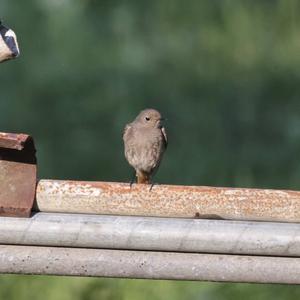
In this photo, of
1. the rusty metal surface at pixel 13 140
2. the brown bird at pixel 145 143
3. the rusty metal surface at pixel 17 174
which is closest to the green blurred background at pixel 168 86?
the brown bird at pixel 145 143

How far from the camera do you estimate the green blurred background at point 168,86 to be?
8.70 m

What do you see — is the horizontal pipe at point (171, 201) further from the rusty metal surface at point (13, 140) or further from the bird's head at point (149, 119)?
the bird's head at point (149, 119)

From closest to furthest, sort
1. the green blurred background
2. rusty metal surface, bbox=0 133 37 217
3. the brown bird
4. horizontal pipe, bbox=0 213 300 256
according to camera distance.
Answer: horizontal pipe, bbox=0 213 300 256
rusty metal surface, bbox=0 133 37 217
the brown bird
the green blurred background

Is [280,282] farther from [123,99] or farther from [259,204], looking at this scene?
[123,99]

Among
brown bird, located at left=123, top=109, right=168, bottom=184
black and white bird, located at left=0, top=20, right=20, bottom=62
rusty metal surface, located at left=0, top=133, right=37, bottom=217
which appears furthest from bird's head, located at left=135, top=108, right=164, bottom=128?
black and white bird, located at left=0, top=20, right=20, bottom=62

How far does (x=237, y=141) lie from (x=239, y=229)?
16.3 feet

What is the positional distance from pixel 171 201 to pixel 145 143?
2994mm

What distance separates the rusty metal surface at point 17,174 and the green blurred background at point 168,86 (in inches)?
166

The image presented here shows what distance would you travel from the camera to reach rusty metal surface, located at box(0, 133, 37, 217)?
418cm

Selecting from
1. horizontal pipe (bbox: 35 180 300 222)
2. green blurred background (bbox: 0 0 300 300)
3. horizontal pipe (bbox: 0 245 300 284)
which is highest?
horizontal pipe (bbox: 35 180 300 222)

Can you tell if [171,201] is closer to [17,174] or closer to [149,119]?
[17,174]

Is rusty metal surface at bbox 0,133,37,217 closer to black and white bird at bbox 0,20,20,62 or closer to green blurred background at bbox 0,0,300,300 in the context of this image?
black and white bird at bbox 0,20,20,62

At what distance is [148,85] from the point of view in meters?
9.12

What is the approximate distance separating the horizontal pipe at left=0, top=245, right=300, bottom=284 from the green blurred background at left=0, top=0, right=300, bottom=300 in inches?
173
